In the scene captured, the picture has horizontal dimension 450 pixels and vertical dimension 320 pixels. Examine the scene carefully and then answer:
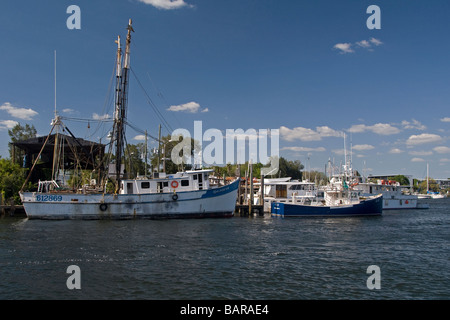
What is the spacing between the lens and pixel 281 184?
179 ft

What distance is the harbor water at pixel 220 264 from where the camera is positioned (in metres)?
13.2

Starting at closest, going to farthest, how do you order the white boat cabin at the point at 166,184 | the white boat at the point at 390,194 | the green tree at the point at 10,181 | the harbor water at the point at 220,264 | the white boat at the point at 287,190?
the harbor water at the point at 220,264
the white boat cabin at the point at 166,184
the green tree at the point at 10,181
the white boat at the point at 287,190
the white boat at the point at 390,194

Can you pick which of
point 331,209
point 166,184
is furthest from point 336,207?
point 166,184

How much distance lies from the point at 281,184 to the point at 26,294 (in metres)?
44.8

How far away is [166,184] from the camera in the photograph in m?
37.3

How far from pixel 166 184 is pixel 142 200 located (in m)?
3.01

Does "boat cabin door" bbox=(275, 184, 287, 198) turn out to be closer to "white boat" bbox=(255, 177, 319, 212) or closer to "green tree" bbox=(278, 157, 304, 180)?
"white boat" bbox=(255, 177, 319, 212)

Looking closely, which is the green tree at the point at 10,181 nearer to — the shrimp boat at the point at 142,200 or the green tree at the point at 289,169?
the shrimp boat at the point at 142,200

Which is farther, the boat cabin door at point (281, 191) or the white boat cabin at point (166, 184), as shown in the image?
the boat cabin door at point (281, 191)

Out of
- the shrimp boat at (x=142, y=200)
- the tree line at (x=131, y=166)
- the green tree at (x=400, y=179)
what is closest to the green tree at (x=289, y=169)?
the tree line at (x=131, y=166)

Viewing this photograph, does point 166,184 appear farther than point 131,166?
No

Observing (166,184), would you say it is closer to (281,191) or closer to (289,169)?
(281,191)

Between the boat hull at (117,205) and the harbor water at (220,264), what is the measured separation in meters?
7.85
